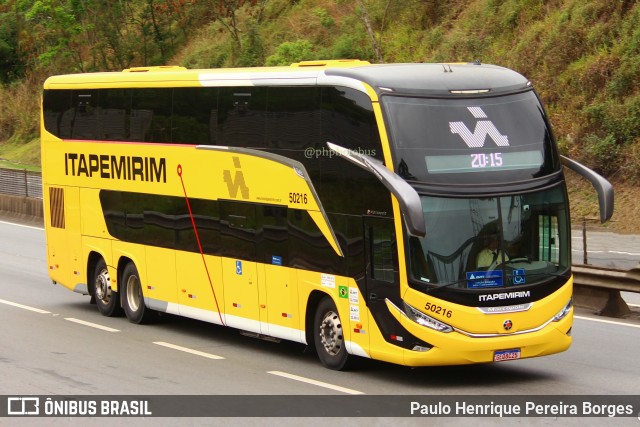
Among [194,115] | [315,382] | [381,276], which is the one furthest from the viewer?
[194,115]

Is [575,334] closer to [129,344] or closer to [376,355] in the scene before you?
[376,355]

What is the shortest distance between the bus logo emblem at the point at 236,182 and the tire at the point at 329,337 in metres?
2.21

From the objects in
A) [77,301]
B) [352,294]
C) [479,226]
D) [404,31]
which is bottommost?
[77,301]

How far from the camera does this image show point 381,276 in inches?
547

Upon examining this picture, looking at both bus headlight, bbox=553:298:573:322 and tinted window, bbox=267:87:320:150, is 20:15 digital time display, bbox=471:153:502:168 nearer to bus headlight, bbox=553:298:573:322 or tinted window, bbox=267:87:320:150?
bus headlight, bbox=553:298:573:322

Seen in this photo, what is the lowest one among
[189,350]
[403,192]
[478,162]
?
[189,350]

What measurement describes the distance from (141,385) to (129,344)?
11.7 feet

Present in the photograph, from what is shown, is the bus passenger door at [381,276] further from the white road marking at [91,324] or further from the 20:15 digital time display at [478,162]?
the white road marking at [91,324]

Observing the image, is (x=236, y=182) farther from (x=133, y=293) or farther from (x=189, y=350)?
(x=133, y=293)

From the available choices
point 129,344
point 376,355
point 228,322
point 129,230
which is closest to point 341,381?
point 376,355

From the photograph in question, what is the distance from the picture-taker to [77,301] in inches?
904

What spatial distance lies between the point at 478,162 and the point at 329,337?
3137mm

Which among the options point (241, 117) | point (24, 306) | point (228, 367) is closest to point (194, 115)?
point (241, 117)

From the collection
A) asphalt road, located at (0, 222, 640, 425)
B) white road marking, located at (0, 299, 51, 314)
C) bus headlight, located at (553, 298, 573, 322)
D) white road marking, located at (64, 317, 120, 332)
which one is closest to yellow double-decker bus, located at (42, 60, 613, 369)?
bus headlight, located at (553, 298, 573, 322)
